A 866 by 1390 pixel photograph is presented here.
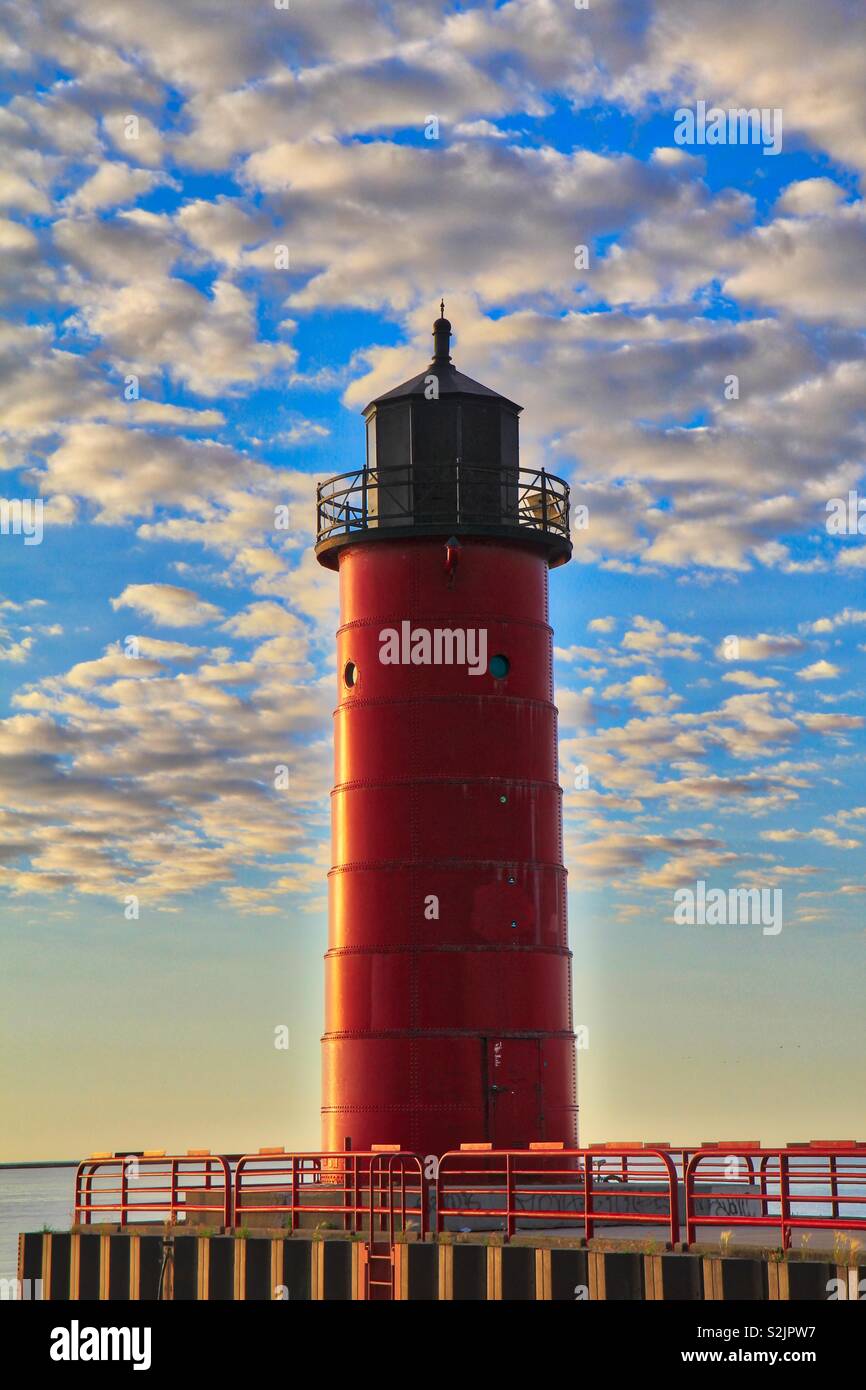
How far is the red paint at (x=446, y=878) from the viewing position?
30.6m

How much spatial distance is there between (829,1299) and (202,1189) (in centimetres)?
1353

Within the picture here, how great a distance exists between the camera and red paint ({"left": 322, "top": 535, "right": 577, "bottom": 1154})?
30.6 metres

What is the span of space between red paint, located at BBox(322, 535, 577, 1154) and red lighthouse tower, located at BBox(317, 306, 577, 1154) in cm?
3

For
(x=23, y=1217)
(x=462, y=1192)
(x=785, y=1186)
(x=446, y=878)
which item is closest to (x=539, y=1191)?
(x=462, y=1192)

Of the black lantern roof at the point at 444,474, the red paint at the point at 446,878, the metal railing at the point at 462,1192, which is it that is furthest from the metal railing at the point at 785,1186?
the black lantern roof at the point at 444,474

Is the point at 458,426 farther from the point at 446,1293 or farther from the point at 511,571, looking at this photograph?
the point at 446,1293

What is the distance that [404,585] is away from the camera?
32.0 m

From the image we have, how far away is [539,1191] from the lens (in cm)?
2906

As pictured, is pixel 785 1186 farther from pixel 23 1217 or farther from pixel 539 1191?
pixel 23 1217

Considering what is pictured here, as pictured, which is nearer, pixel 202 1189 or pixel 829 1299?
pixel 829 1299

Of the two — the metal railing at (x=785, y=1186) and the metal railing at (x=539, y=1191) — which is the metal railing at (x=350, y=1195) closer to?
the metal railing at (x=539, y=1191)

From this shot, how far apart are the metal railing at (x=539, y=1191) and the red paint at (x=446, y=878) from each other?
→ 2.12 ft
